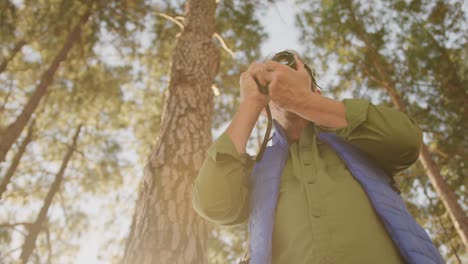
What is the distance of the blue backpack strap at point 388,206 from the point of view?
1083mm

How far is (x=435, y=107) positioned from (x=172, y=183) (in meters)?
7.92

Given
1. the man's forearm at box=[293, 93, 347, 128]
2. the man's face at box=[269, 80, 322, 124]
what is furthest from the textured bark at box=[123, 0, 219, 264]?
the man's forearm at box=[293, 93, 347, 128]

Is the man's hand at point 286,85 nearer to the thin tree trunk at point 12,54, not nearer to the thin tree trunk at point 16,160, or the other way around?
the thin tree trunk at point 16,160

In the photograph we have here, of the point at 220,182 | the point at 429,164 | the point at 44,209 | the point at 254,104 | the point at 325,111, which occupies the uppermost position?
the point at 44,209

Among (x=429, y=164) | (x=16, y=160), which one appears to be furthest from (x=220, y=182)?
(x=16, y=160)

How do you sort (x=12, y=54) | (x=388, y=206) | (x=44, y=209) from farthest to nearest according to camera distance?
(x=44, y=209) → (x=12, y=54) → (x=388, y=206)

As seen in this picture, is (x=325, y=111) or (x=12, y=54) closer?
(x=325, y=111)

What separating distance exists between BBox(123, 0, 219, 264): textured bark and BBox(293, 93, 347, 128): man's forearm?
1.26 metres

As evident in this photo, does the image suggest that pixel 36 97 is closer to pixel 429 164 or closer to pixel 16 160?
pixel 16 160

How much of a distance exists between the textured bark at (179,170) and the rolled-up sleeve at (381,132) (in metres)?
1.29

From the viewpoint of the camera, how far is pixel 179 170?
2.49 meters

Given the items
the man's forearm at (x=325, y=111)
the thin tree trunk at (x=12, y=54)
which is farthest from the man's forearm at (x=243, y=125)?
the thin tree trunk at (x=12, y=54)

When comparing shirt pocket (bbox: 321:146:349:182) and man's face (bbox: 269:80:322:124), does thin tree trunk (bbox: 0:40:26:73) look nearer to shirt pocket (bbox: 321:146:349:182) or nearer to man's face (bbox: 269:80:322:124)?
man's face (bbox: 269:80:322:124)

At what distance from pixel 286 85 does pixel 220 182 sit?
460 mm
